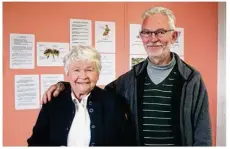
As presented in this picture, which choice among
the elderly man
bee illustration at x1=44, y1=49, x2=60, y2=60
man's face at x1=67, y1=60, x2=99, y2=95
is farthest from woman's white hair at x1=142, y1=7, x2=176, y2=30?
bee illustration at x1=44, y1=49, x2=60, y2=60

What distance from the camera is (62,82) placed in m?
1.83

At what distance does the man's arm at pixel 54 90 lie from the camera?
5.94 ft

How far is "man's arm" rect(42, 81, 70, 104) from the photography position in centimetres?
181

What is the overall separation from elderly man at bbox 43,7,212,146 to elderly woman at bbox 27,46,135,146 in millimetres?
77

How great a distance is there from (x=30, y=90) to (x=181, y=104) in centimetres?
92

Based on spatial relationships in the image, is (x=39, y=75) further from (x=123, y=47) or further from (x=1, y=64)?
(x=123, y=47)

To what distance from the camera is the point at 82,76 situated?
5.77 feet

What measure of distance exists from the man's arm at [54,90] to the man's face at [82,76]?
0.05 m

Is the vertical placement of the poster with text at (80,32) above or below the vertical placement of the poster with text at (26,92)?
above

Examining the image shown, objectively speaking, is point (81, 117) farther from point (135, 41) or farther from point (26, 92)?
point (135, 41)

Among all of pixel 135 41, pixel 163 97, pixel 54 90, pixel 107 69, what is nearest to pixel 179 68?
pixel 163 97

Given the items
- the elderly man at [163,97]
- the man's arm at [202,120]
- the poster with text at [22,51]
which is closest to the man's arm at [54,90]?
the elderly man at [163,97]

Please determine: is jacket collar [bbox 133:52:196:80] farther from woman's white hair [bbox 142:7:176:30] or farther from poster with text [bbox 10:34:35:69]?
poster with text [bbox 10:34:35:69]

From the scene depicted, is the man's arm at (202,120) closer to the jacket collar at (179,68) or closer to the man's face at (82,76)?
the jacket collar at (179,68)
